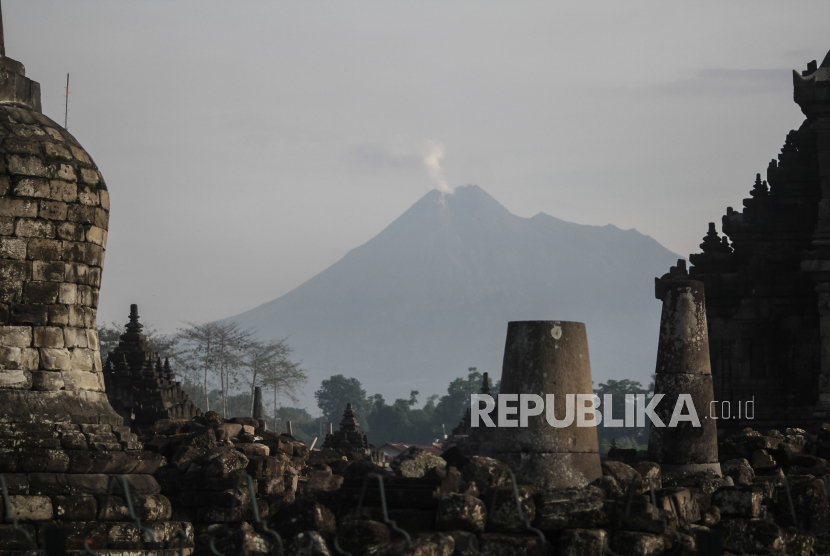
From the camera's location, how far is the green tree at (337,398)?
130 meters

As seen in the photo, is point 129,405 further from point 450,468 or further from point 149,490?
point 450,468

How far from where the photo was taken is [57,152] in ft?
40.6

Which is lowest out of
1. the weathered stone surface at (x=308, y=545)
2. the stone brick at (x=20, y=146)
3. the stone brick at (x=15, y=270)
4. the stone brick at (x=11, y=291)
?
the weathered stone surface at (x=308, y=545)

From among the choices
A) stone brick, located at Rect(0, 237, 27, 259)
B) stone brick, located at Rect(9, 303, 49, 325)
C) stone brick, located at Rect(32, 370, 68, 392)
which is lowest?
stone brick, located at Rect(32, 370, 68, 392)

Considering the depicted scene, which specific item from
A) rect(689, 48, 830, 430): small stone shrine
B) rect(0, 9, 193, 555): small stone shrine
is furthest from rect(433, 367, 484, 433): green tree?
rect(0, 9, 193, 555): small stone shrine

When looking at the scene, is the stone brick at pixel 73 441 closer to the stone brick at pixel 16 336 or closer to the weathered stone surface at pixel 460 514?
the stone brick at pixel 16 336

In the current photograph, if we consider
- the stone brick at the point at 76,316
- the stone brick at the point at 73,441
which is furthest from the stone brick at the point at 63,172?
the stone brick at the point at 73,441

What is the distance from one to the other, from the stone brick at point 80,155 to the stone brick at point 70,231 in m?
0.80

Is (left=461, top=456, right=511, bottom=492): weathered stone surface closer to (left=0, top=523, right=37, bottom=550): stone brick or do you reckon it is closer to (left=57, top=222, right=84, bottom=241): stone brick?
(left=0, top=523, right=37, bottom=550): stone brick

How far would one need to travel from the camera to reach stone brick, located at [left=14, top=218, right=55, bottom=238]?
11852mm

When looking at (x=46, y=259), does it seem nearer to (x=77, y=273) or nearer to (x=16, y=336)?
(x=77, y=273)

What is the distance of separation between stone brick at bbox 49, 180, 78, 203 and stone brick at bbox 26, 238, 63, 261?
0.45 meters

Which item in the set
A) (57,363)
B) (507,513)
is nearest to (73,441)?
(57,363)

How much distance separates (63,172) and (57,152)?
0.24 meters
